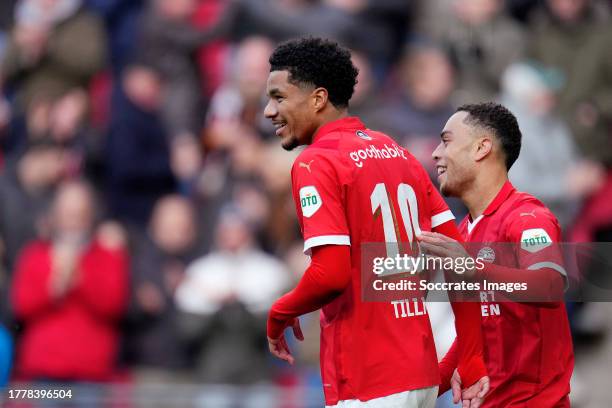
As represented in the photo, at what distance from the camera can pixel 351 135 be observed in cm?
497

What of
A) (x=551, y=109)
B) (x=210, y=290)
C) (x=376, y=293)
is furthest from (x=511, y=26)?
(x=376, y=293)

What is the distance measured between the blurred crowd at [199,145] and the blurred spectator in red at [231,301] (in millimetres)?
15

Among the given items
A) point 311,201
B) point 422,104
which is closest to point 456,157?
point 311,201

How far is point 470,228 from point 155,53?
6435 mm

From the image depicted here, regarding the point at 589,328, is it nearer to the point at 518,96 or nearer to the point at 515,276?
the point at 518,96

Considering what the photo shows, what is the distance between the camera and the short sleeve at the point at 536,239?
16.3 ft

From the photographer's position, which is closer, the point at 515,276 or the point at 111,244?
the point at 515,276

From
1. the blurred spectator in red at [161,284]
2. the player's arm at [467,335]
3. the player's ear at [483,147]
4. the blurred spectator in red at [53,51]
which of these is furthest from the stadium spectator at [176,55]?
the player's arm at [467,335]

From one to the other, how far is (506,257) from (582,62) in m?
5.61

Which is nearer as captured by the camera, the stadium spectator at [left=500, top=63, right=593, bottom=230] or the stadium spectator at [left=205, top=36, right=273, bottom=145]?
the stadium spectator at [left=500, top=63, right=593, bottom=230]

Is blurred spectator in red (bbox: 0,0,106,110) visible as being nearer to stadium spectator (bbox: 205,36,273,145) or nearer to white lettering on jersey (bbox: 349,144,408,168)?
stadium spectator (bbox: 205,36,273,145)

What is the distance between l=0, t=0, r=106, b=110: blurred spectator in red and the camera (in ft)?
37.3

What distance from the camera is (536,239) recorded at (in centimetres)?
502

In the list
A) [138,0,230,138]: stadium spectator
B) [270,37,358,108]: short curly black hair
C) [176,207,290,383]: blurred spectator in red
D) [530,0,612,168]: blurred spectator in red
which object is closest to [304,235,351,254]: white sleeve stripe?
[270,37,358,108]: short curly black hair
